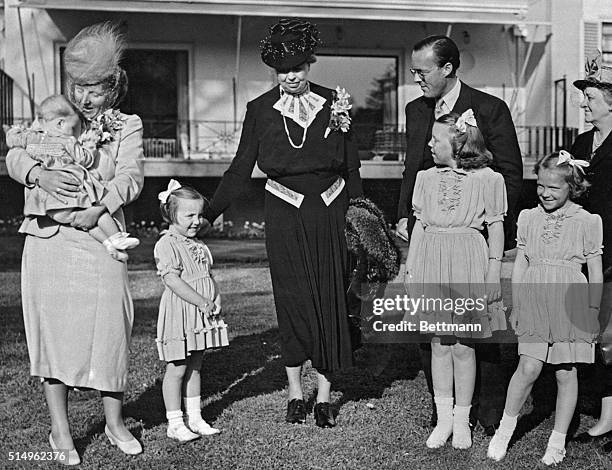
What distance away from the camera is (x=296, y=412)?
15.4ft

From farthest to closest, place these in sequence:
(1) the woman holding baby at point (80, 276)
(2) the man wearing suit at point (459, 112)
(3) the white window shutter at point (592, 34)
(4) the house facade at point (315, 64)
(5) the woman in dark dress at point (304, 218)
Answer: (3) the white window shutter at point (592, 34) < (4) the house facade at point (315, 64) < (5) the woman in dark dress at point (304, 218) < (2) the man wearing suit at point (459, 112) < (1) the woman holding baby at point (80, 276)

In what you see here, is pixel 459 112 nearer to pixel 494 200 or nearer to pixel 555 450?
pixel 494 200

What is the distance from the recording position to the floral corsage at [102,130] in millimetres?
3889

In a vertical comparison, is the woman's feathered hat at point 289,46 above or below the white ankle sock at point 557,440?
above

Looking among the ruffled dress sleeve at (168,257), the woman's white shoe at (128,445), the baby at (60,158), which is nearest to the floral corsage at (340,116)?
the ruffled dress sleeve at (168,257)

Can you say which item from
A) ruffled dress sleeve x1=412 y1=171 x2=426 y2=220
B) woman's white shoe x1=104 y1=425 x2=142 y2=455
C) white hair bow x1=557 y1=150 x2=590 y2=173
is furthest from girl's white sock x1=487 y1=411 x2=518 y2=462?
woman's white shoe x1=104 y1=425 x2=142 y2=455

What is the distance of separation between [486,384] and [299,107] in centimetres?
182

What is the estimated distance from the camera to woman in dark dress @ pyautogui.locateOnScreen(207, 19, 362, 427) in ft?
15.2

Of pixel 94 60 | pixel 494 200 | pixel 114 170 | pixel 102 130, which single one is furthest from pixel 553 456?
pixel 94 60

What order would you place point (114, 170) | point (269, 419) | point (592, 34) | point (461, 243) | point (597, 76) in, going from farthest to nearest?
point (592, 34)
point (269, 419)
point (597, 76)
point (461, 243)
point (114, 170)

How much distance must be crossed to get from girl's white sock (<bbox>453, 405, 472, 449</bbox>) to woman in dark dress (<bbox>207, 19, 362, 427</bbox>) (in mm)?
723

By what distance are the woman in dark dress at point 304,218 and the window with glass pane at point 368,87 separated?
13.3m

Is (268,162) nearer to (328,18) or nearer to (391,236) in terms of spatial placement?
(391,236)

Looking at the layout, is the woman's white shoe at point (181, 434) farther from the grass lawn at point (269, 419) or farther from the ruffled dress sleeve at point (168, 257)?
the ruffled dress sleeve at point (168, 257)
